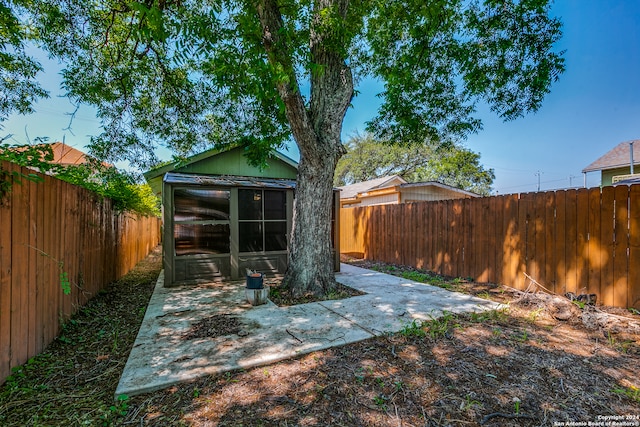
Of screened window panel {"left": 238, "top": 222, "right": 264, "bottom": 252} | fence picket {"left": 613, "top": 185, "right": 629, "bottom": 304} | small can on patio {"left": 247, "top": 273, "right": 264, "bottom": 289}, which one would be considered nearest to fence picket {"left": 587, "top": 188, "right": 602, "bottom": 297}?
fence picket {"left": 613, "top": 185, "right": 629, "bottom": 304}

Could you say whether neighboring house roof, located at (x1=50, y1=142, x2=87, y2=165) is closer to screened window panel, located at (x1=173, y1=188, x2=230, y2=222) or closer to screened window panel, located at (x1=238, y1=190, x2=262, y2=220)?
screened window panel, located at (x1=173, y1=188, x2=230, y2=222)

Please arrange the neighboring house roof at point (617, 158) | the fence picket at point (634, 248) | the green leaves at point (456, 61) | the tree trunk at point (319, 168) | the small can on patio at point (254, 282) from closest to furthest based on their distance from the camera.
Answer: the fence picket at point (634, 248)
the small can on patio at point (254, 282)
the tree trunk at point (319, 168)
the green leaves at point (456, 61)
the neighboring house roof at point (617, 158)

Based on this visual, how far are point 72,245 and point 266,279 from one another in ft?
11.7

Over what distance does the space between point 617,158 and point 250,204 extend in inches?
803

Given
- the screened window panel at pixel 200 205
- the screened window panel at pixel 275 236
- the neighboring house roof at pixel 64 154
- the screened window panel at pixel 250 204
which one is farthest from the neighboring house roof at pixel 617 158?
the neighboring house roof at pixel 64 154

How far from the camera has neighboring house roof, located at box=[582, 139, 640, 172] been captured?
46.2 ft

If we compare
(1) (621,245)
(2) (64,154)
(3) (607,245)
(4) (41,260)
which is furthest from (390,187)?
(4) (41,260)

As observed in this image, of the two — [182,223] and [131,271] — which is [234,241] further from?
[131,271]

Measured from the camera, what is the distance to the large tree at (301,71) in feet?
12.8

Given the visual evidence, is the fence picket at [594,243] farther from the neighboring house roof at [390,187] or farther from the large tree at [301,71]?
the neighboring house roof at [390,187]

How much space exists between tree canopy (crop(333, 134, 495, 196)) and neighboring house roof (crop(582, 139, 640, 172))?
9.29m

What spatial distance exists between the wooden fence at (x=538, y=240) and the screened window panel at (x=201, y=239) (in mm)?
5103

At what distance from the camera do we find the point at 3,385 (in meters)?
2.15

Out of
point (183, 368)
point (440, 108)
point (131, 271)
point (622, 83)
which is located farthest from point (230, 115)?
point (622, 83)
